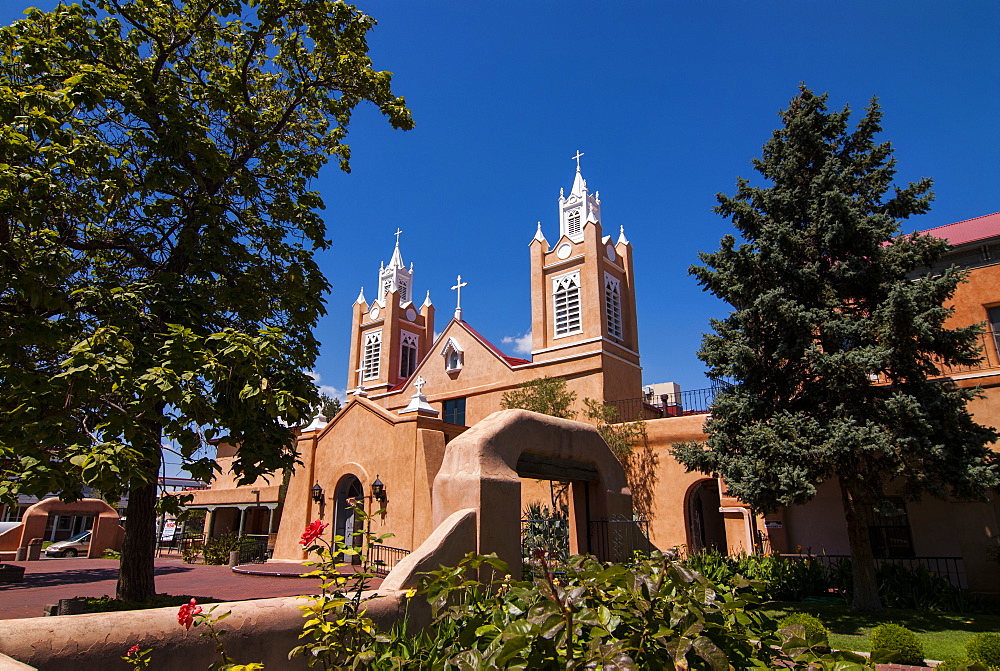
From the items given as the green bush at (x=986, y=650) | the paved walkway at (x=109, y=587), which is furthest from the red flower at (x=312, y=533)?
the green bush at (x=986, y=650)

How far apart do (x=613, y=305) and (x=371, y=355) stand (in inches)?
678

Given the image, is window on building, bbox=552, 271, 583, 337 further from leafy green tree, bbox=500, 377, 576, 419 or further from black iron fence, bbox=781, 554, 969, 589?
black iron fence, bbox=781, 554, 969, 589

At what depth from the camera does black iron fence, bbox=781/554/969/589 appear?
13828 mm

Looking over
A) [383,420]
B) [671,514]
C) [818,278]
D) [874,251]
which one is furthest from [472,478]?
[671,514]

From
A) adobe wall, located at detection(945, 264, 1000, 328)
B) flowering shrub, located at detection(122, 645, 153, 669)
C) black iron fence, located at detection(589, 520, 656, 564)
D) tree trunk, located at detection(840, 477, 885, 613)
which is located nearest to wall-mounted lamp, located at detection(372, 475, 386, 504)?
black iron fence, located at detection(589, 520, 656, 564)

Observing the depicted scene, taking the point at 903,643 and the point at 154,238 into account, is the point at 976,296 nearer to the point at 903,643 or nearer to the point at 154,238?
the point at 903,643

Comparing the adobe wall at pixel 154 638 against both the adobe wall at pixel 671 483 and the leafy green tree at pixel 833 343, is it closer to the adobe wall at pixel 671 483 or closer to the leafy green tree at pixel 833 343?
the leafy green tree at pixel 833 343

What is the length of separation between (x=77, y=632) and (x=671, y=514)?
1924 cm

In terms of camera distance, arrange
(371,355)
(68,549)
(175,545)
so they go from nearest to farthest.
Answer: (68,549) → (175,545) → (371,355)

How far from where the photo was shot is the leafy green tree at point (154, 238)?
23.6 ft

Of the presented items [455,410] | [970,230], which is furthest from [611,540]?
[455,410]

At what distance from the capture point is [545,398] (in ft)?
81.3

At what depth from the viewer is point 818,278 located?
42.7 feet

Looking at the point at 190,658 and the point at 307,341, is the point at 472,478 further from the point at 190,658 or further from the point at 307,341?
the point at 190,658
